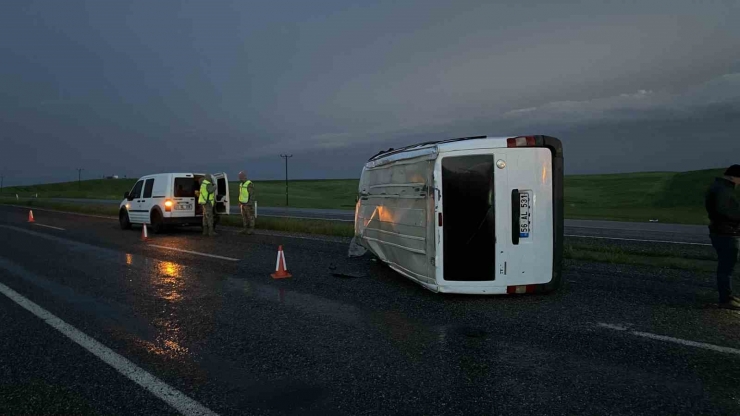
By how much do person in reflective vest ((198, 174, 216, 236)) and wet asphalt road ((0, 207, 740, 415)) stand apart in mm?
6298

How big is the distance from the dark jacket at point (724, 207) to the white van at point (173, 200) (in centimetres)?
1354

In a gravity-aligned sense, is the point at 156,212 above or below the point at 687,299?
above

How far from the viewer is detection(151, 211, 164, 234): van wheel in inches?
597

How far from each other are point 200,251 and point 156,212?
519 centimetres

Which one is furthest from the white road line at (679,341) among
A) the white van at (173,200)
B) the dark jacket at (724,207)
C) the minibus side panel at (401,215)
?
the white van at (173,200)

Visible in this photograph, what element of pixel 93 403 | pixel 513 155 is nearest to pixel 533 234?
pixel 513 155

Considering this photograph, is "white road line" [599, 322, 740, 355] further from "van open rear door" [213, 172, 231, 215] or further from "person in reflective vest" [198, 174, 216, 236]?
"van open rear door" [213, 172, 231, 215]

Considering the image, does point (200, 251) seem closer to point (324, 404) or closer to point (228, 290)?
point (228, 290)

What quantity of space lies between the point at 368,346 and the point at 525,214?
291 cm

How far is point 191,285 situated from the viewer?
24.4 feet

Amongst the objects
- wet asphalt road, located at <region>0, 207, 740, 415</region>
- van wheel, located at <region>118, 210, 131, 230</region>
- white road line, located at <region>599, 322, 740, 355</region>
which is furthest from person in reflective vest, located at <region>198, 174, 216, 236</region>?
white road line, located at <region>599, 322, 740, 355</region>

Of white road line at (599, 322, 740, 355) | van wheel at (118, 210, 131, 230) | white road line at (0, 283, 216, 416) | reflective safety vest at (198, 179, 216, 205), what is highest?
reflective safety vest at (198, 179, 216, 205)

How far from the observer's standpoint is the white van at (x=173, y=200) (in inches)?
596

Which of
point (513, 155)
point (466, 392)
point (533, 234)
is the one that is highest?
point (513, 155)
